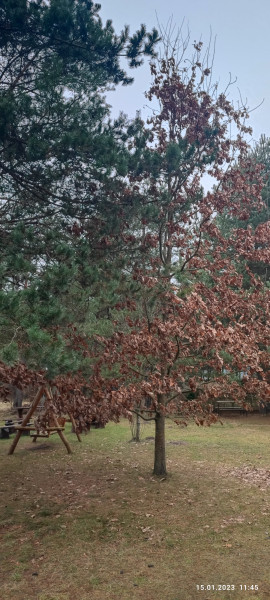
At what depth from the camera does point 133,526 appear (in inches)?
219

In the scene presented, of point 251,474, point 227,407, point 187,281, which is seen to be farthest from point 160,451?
point 227,407

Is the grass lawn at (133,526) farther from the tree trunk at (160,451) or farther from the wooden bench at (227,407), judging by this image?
the wooden bench at (227,407)

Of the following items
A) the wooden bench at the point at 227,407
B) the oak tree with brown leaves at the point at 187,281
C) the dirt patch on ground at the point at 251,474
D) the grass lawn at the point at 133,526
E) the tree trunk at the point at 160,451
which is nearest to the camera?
the grass lawn at the point at 133,526

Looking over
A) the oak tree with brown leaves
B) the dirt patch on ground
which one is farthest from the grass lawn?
the oak tree with brown leaves

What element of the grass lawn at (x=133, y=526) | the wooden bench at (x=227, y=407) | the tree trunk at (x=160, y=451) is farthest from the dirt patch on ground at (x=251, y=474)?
the wooden bench at (x=227, y=407)

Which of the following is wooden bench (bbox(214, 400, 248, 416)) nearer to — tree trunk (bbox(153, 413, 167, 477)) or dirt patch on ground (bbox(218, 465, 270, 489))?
dirt patch on ground (bbox(218, 465, 270, 489))

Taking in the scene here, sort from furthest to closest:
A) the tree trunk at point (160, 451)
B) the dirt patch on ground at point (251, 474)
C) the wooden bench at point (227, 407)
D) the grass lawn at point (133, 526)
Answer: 1. the wooden bench at point (227, 407)
2. the tree trunk at point (160, 451)
3. the dirt patch on ground at point (251, 474)
4. the grass lawn at point (133, 526)

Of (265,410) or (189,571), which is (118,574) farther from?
(265,410)

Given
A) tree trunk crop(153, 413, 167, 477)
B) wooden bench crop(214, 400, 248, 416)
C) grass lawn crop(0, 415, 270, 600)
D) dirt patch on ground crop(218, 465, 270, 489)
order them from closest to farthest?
1. grass lawn crop(0, 415, 270, 600)
2. dirt patch on ground crop(218, 465, 270, 489)
3. tree trunk crop(153, 413, 167, 477)
4. wooden bench crop(214, 400, 248, 416)

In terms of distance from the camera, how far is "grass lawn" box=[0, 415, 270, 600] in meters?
4.02

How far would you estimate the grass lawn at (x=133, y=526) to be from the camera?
4020 mm

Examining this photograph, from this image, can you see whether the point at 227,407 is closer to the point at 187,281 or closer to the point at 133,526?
the point at 187,281

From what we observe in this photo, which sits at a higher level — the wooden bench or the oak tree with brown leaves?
the oak tree with brown leaves

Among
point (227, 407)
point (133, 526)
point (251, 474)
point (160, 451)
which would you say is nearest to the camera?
point (133, 526)
